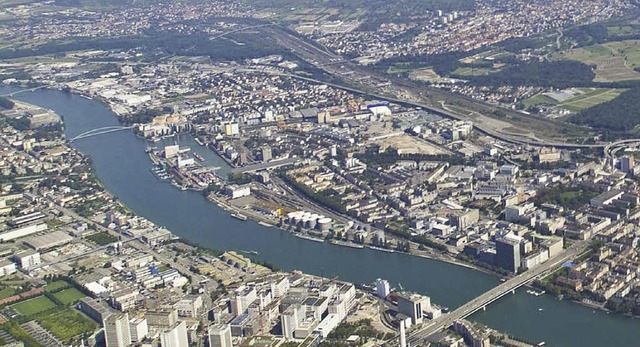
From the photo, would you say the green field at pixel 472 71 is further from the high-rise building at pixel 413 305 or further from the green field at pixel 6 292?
the green field at pixel 6 292

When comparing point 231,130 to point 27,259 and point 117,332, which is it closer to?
point 27,259

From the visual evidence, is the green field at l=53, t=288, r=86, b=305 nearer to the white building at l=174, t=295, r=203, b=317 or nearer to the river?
the white building at l=174, t=295, r=203, b=317

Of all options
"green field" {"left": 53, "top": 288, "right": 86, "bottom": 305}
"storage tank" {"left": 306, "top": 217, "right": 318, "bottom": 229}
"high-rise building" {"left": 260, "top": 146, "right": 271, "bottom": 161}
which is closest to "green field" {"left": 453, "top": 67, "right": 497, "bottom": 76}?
"high-rise building" {"left": 260, "top": 146, "right": 271, "bottom": 161}

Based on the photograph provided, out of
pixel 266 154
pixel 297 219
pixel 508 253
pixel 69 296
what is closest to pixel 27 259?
pixel 69 296

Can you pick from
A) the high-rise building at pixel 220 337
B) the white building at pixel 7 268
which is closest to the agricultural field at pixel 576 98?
the white building at pixel 7 268

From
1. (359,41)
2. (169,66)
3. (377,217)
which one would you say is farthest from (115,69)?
(377,217)

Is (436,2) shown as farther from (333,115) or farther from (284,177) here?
(284,177)
